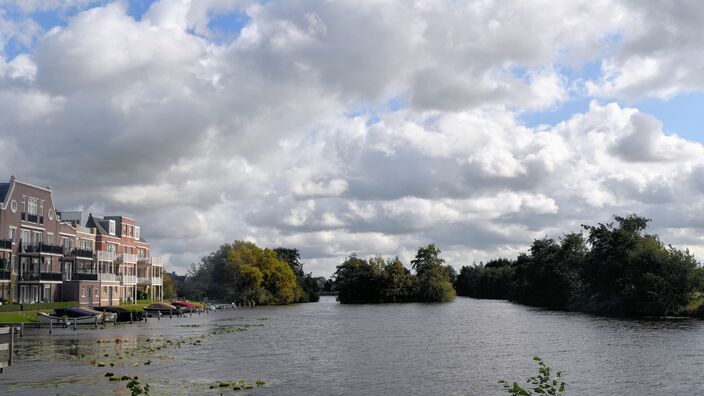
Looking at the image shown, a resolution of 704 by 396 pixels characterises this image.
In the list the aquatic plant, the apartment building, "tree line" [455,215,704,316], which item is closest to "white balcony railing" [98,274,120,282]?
the apartment building

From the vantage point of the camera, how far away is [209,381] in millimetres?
34531

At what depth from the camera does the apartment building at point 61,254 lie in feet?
282

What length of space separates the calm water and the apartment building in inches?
902

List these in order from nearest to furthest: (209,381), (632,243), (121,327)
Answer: (209,381)
(121,327)
(632,243)

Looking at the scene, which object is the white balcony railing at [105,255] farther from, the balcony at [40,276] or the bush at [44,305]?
the bush at [44,305]

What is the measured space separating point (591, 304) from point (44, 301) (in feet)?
260

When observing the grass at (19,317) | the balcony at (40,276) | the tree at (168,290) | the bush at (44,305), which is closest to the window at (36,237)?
the balcony at (40,276)

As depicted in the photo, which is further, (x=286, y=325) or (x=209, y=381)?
(x=286, y=325)

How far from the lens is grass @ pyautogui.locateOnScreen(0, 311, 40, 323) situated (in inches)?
2737

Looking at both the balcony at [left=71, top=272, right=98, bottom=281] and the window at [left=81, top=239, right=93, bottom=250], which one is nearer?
the balcony at [left=71, top=272, right=98, bottom=281]

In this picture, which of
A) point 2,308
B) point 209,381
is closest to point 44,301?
point 2,308

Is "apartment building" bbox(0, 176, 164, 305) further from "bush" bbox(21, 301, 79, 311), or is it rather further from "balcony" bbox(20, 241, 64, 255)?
"bush" bbox(21, 301, 79, 311)

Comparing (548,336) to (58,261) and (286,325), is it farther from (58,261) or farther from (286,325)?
(58,261)

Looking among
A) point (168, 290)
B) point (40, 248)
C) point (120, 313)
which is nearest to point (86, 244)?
point (40, 248)
